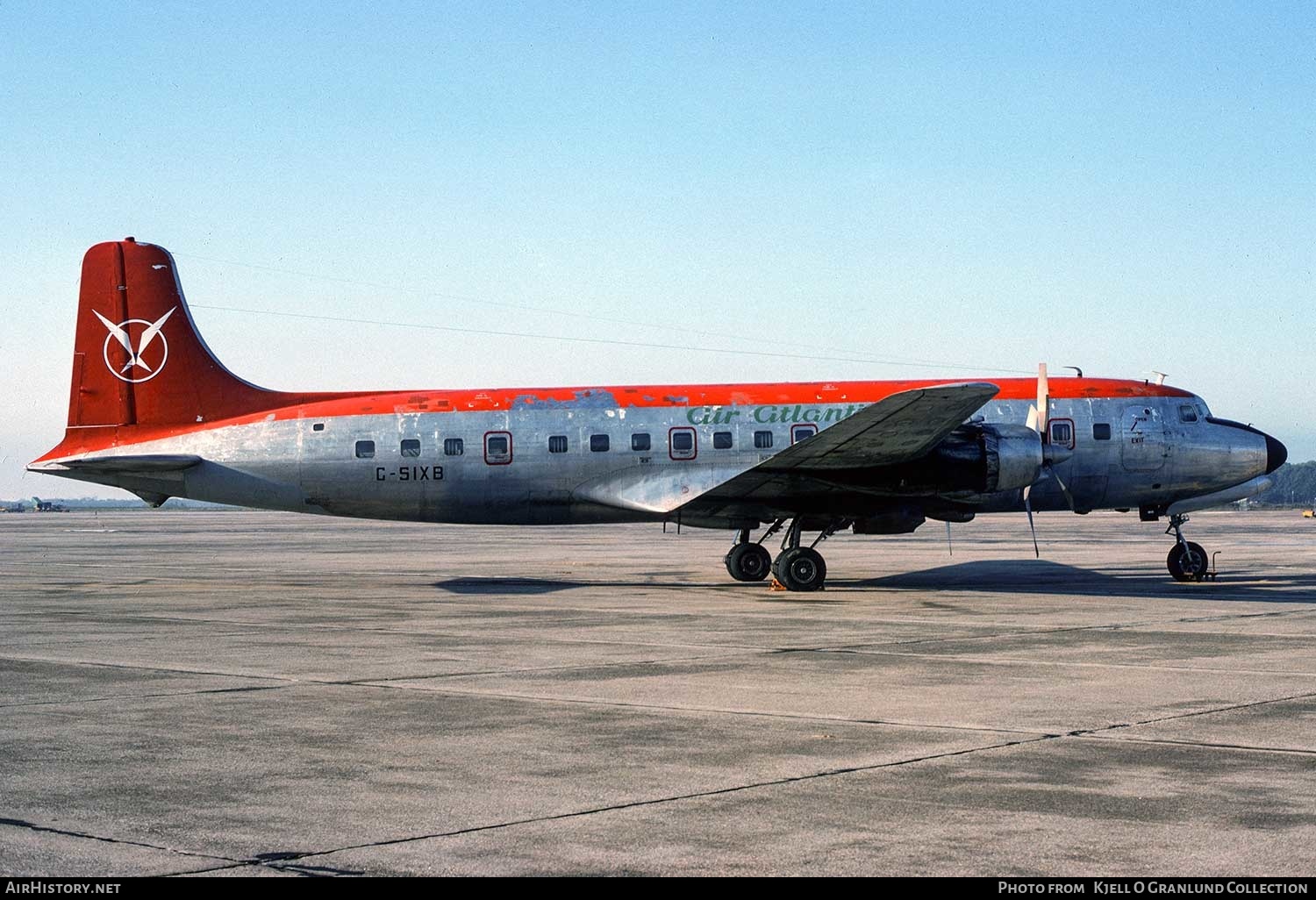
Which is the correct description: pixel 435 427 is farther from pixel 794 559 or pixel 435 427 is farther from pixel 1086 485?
pixel 1086 485

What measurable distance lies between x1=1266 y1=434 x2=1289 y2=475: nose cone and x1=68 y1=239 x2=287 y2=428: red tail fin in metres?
21.4

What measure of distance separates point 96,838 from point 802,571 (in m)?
20.0

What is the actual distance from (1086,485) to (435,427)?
13659 mm

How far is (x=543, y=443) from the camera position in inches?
1107

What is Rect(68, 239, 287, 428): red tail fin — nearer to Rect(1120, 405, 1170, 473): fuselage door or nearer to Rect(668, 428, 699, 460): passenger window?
Rect(668, 428, 699, 460): passenger window

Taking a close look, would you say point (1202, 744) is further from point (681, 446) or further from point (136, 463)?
point (136, 463)

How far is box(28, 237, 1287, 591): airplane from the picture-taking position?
27.9 meters

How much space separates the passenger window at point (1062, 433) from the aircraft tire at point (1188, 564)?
3.25m

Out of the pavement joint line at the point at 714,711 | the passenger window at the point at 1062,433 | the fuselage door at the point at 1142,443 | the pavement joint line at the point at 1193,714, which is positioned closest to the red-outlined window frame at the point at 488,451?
the passenger window at the point at 1062,433

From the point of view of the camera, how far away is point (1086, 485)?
28.0 m

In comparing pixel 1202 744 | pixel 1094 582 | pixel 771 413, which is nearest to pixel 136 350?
pixel 771 413

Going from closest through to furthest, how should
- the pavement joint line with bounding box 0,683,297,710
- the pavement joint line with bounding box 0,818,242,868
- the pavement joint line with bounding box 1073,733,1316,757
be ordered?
the pavement joint line with bounding box 0,818,242,868 < the pavement joint line with bounding box 1073,733,1316,757 < the pavement joint line with bounding box 0,683,297,710

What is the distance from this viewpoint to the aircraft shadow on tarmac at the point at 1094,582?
25000 mm

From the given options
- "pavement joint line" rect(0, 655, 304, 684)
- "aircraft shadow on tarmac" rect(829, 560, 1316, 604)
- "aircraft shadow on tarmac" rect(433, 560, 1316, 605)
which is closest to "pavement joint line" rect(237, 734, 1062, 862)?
"pavement joint line" rect(0, 655, 304, 684)
